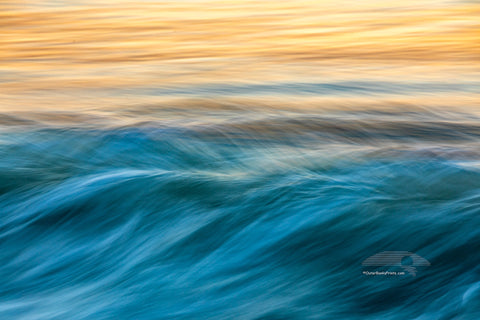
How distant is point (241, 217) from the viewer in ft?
13.4

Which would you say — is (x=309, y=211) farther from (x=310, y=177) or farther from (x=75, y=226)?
(x=75, y=226)

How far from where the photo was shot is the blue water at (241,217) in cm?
338

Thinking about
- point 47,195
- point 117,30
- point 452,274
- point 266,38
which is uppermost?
point 117,30

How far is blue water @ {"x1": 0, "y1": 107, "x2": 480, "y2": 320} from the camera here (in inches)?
133

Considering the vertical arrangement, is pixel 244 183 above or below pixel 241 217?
above

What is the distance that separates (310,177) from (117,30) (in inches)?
223

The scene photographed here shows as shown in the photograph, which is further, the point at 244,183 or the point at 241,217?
the point at 244,183

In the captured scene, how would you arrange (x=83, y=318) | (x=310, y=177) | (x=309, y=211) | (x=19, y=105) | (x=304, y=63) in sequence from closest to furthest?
1. (x=83, y=318)
2. (x=309, y=211)
3. (x=310, y=177)
4. (x=19, y=105)
5. (x=304, y=63)

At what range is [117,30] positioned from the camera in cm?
953

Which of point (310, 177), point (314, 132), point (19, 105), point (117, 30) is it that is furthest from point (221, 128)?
point (117, 30)

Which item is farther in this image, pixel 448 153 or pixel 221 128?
pixel 221 128

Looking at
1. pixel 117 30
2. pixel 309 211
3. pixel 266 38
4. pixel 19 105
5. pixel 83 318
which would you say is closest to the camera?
pixel 83 318

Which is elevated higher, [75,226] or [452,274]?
[75,226]

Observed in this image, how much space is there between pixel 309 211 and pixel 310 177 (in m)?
0.44
